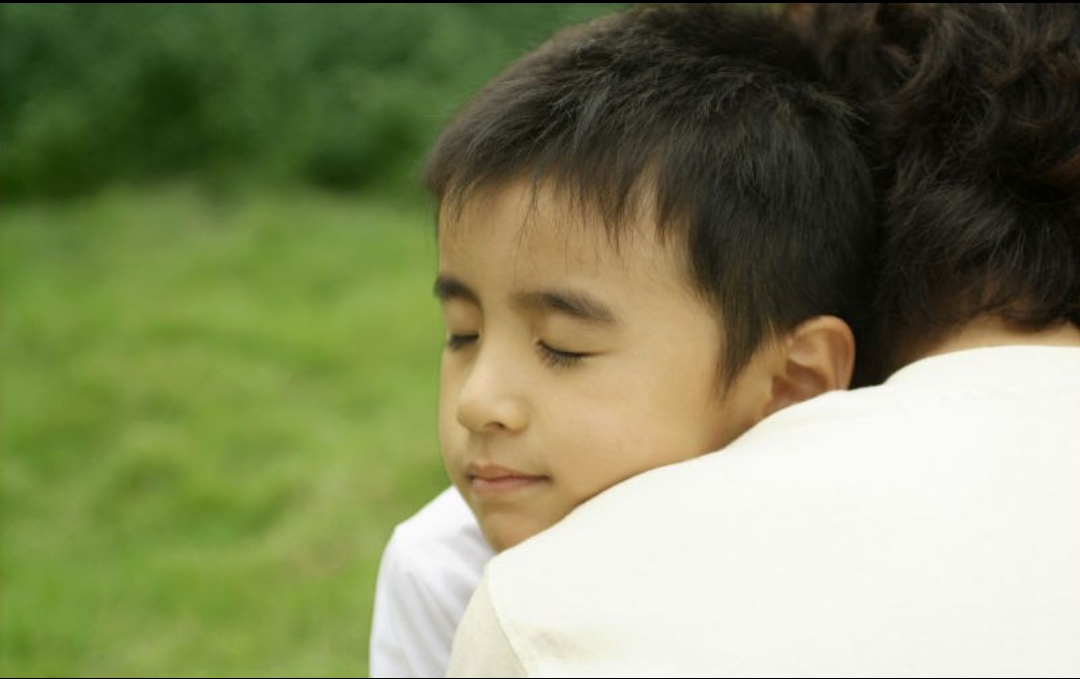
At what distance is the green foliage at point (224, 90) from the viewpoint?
5312 mm

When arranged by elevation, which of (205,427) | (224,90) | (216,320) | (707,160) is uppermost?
(224,90)

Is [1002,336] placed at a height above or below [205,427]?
below

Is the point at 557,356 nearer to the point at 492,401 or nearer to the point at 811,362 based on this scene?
the point at 492,401

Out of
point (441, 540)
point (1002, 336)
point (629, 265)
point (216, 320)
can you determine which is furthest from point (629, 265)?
point (216, 320)

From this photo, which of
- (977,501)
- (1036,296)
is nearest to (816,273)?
(1036,296)

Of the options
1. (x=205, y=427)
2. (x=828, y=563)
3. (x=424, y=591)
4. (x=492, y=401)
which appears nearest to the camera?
(x=828, y=563)

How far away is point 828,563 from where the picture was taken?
1186mm

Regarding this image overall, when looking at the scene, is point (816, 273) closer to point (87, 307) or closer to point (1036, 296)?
point (1036, 296)

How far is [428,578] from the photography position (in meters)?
2.03

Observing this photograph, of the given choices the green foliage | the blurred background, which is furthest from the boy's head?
the green foliage

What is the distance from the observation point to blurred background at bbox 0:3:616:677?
308 cm

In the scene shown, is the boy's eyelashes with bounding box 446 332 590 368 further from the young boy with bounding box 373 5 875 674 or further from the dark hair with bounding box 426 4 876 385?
the dark hair with bounding box 426 4 876 385

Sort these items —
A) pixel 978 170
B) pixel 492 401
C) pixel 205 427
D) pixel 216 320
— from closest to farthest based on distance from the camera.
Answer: pixel 492 401, pixel 978 170, pixel 205 427, pixel 216 320

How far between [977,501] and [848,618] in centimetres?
16
